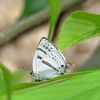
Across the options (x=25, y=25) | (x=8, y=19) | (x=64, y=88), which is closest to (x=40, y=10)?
(x=25, y=25)

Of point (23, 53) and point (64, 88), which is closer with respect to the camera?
point (64, 88)

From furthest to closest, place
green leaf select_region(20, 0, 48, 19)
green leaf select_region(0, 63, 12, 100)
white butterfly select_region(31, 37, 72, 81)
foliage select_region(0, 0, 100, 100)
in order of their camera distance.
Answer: green leaf select_region(20, 0, 48, 19) → white butterfly select_region(31, 37, 72, 81) → foliage select_region(0, 0, 100, 100) → green leaf select_region(0, 63, 12, 100)

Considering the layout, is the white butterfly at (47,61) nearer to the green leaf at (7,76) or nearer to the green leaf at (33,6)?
the green leaf at (7,76)

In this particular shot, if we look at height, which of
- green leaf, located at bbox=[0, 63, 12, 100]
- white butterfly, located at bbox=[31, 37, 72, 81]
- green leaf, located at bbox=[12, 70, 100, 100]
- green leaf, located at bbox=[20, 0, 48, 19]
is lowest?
green leaf, located at bbox=[0, 63, 12, 100]

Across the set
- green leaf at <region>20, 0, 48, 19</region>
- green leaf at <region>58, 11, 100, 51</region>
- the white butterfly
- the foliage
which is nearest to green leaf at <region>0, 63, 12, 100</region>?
the foliage

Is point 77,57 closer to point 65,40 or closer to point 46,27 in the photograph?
point 46,27

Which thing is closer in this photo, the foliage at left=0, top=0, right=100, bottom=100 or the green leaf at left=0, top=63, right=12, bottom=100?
the green leaf at left=0, top=63, right=12, bottom=100

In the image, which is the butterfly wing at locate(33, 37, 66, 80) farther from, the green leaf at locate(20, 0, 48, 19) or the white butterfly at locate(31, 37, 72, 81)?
the green leaf at locate(20, 0, 48, 19)

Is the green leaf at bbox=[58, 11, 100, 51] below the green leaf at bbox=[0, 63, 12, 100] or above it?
above
